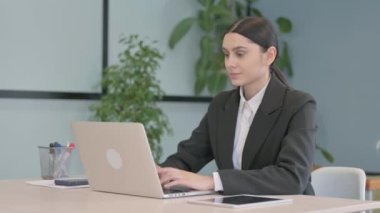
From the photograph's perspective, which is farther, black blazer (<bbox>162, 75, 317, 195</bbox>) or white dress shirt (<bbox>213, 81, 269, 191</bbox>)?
white dress shirt (<bbox>213, 81, 269, 191</bbox>)

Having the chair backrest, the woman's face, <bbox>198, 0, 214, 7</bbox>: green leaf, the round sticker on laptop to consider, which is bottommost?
the chair backrest

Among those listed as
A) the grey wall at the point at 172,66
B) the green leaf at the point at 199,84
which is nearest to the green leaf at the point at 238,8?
the grey wall at the point at 172,66

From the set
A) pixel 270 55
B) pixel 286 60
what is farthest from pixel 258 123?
pixel 286 60

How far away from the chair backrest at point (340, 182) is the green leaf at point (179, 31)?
2.44 metres

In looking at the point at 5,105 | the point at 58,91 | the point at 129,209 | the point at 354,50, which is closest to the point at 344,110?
the point at 354,50

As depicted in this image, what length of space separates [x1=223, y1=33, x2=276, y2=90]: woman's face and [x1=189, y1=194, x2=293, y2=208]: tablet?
1.91 ft

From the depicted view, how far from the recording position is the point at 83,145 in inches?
91.9

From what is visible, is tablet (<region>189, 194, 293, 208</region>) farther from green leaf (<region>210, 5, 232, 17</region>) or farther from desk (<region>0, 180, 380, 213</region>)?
green leaf (<region>210, 5, 232, 17</region>)

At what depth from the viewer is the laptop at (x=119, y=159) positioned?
2.08 metres

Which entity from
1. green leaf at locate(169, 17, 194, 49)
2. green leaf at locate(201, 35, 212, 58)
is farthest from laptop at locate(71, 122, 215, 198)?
green leaf at locate(201, 35, 212, 58)

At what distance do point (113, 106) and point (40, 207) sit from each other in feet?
8.21

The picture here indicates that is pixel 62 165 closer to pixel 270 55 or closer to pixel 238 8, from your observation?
pixel 270 55

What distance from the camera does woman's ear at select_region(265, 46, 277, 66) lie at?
103 inches

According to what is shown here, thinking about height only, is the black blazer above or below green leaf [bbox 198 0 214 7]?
below
